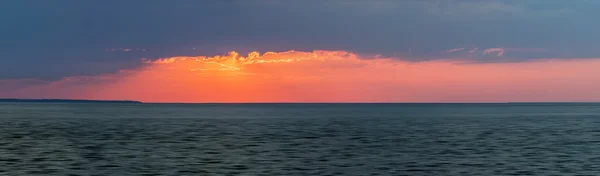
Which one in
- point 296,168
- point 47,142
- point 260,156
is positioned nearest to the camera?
point 296,168

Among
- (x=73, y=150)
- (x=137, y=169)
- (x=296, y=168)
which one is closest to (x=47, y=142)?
(x=73, y=150)

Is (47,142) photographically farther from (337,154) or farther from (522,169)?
(522,169)

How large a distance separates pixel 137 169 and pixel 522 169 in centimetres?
2384

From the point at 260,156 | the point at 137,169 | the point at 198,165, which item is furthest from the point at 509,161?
the point at 137,169

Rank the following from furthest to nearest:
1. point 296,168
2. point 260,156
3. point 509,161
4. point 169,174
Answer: point 260,156
point 509,161
point 296,168
point 169,174

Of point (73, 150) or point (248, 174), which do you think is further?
point (73, 150)

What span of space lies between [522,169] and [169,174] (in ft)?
70.6

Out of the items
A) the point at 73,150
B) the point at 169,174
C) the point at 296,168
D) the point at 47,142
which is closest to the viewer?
the point at 169,174

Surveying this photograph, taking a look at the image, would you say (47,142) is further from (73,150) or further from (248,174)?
(248,174)

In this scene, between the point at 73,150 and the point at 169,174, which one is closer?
the point at 169,174

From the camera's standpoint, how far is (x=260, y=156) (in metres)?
51.8

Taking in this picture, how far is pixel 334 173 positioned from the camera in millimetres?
41188

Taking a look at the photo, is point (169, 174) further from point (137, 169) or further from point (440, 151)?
point (440, 151)

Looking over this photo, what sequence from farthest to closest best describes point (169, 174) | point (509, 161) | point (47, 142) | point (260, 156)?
point (47, 142) → point (260, 156) → point (509, 161) → point (169, 174)
